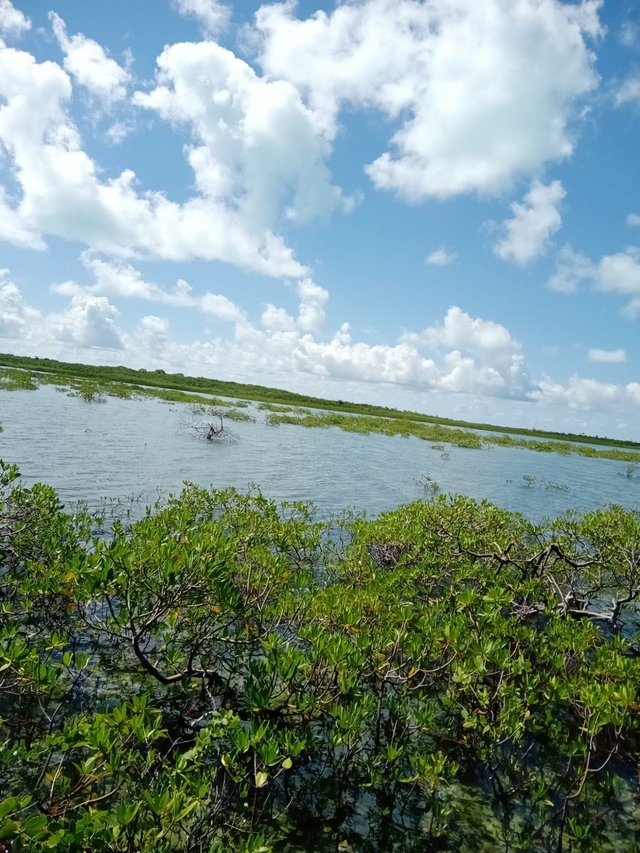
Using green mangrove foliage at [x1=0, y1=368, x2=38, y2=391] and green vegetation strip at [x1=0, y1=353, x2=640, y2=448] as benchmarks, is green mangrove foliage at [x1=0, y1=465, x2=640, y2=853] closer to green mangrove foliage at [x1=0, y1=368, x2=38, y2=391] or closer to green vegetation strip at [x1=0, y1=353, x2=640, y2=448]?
green mangrove foliage at [x1=0, y1=368, x2=38, y2=391]

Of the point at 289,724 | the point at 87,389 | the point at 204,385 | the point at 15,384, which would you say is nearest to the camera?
the point at 289,724

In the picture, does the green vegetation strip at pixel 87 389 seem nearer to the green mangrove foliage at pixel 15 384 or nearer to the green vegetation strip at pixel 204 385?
the green mangrove foliage at pixel 15 384

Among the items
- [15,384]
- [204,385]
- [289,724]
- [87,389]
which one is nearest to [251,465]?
[289,724]

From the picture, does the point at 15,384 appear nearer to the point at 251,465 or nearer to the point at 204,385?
the point at 251,465

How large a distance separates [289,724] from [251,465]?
803 inches

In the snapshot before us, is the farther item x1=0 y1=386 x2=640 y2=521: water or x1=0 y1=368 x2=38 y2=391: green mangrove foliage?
x1=0 y1=368 x2=38 y2=391: green mangrove foliage

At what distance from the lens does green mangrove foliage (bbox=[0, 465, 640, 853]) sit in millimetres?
4148

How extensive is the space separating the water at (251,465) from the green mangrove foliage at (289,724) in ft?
33.9

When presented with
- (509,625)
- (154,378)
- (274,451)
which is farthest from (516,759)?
(154,378)

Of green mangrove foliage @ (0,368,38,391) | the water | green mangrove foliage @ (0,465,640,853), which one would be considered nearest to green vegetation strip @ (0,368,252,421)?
green mangrove foliage @ (0,368,38,391)

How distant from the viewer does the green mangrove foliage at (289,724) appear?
4.15 m

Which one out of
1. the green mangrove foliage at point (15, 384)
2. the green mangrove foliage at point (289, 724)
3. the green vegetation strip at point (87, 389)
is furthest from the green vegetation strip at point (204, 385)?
the green mangrove foliage at point (289, 724)

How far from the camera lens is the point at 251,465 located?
25.9m

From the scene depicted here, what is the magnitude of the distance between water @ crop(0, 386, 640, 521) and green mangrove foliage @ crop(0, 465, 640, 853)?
10.3 m
